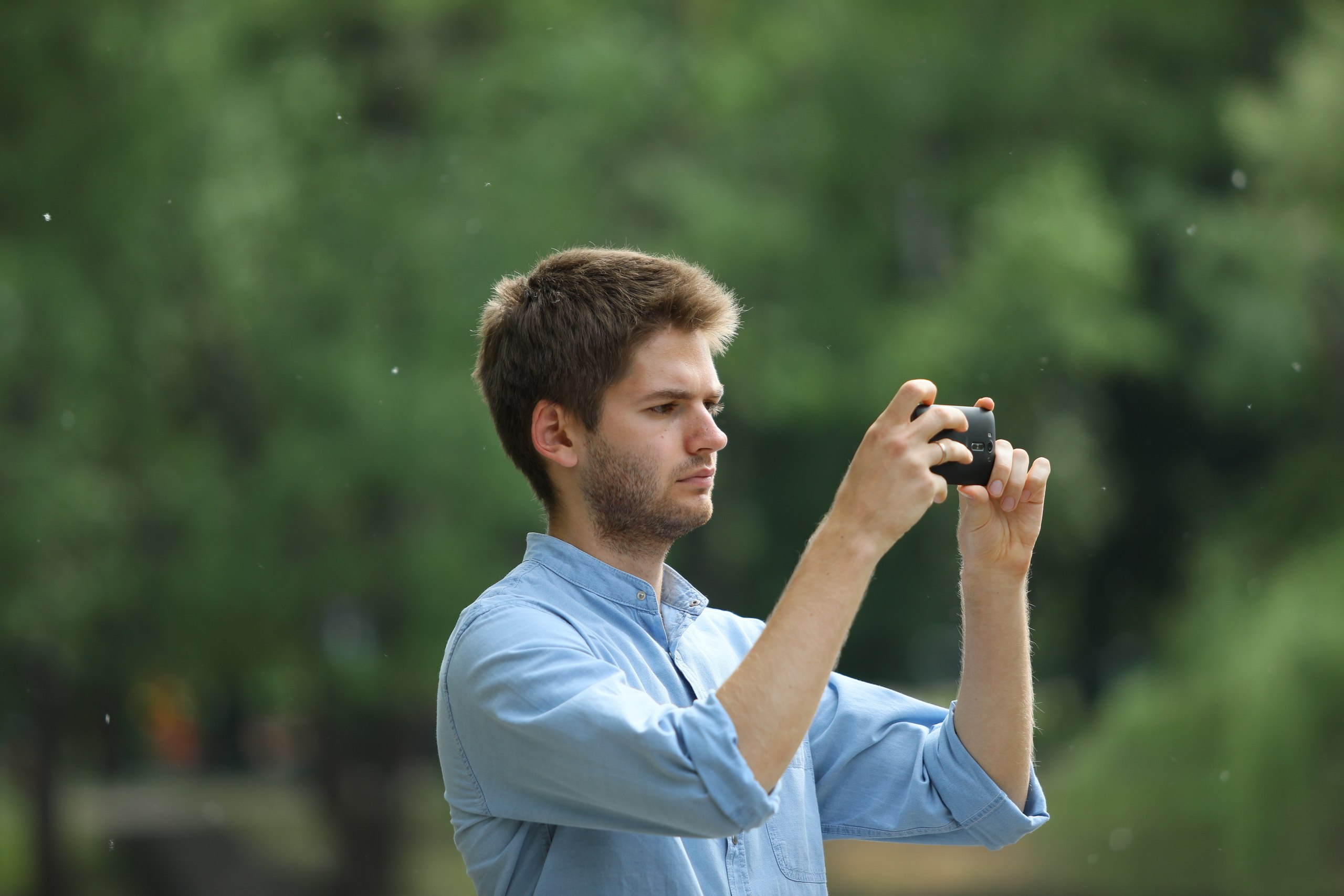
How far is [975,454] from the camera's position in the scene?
129cm

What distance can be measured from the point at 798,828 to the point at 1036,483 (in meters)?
0.43

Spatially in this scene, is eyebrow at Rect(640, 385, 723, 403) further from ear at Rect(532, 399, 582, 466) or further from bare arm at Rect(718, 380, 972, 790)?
bare arm at Rect(718, 380, 972, 790)

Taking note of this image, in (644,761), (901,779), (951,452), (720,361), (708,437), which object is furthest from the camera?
(720,361)

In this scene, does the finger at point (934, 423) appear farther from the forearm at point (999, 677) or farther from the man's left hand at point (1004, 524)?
the forearm at point (999, 677)

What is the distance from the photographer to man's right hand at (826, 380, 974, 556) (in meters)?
1.16

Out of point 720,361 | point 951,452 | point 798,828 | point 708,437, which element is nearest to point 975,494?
point 951,452

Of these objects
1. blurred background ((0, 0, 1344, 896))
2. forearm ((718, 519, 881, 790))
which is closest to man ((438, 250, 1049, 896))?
forearm ((718, 519, 881, 790))

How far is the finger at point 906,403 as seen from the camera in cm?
119

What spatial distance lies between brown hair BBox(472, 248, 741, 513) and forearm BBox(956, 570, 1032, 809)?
39 cm

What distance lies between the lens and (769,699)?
44.1 inches

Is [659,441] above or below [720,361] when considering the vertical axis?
below

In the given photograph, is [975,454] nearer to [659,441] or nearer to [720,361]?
[659,441]

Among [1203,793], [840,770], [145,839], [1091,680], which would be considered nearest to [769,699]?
[840,770]

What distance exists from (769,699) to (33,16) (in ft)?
23.8
